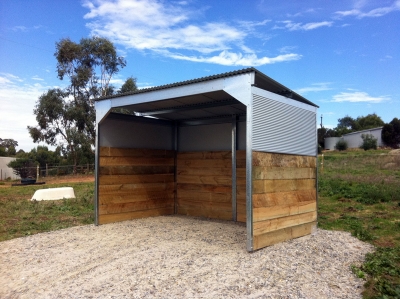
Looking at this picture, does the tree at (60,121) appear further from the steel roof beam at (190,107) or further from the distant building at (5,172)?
the steel roof beam at (190,107)

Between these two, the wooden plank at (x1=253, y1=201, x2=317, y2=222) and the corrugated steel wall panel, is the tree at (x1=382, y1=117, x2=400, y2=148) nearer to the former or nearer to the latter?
the corrugated steel wall panel

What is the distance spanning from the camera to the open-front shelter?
5637 mm

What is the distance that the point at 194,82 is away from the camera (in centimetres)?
621

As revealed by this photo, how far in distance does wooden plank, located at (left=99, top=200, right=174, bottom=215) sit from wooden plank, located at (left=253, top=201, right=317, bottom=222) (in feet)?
13.1

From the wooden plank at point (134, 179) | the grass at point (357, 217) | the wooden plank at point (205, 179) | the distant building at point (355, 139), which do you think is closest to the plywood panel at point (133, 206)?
the wooden plank at point (134, 179)

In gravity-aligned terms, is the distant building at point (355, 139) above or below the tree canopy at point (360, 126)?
below

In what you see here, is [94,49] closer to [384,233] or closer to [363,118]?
[384,233]

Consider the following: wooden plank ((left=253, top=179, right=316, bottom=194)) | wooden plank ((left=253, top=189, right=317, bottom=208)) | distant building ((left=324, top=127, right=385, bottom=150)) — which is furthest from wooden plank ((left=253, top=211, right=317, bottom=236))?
distant building ((left=324, top=127, right=385, bottom=150))

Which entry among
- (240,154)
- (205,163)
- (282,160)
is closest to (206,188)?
(205,163)

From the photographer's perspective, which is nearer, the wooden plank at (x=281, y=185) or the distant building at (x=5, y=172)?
the wooden plank at (x=281, y=185)

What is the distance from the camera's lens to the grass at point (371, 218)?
461cm

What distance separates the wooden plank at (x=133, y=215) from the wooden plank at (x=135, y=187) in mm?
570

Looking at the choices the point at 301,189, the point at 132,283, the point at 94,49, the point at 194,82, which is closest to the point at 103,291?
the point at 132,283

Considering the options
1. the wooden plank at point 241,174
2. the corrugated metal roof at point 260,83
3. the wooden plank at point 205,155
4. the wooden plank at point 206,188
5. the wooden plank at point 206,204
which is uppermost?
the corrugated metal roof at point 260,83
